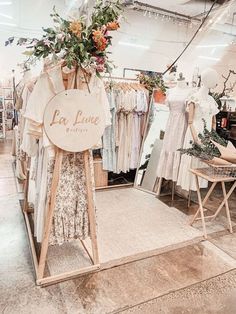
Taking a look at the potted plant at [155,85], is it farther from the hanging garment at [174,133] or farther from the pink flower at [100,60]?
the pink flower at [100,60]

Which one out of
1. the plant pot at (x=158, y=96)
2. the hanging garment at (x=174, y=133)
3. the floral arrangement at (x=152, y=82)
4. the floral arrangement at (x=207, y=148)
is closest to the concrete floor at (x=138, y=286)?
the floral arrangement at (x=207, y=148)

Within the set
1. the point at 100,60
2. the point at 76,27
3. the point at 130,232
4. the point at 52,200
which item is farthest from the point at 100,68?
the point at 130,232

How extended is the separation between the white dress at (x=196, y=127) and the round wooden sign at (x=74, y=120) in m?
1.58

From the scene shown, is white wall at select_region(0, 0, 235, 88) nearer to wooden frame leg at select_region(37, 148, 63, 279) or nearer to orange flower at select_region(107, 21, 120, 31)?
orange flower at select_region(107, 21, 120, 31)

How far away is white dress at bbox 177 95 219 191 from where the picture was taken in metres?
3.27

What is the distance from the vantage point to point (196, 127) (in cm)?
340

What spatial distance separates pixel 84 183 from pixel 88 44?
3.33ft

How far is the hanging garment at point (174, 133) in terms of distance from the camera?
3.54 metres

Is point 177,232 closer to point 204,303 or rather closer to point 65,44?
point 204,303

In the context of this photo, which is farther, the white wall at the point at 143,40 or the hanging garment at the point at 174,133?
the white wall at the point at 143,40

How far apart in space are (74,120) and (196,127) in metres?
1.92

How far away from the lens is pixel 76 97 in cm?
193

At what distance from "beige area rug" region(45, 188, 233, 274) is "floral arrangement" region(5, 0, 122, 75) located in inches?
64.7

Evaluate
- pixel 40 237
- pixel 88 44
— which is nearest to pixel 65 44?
pixel 88 44
